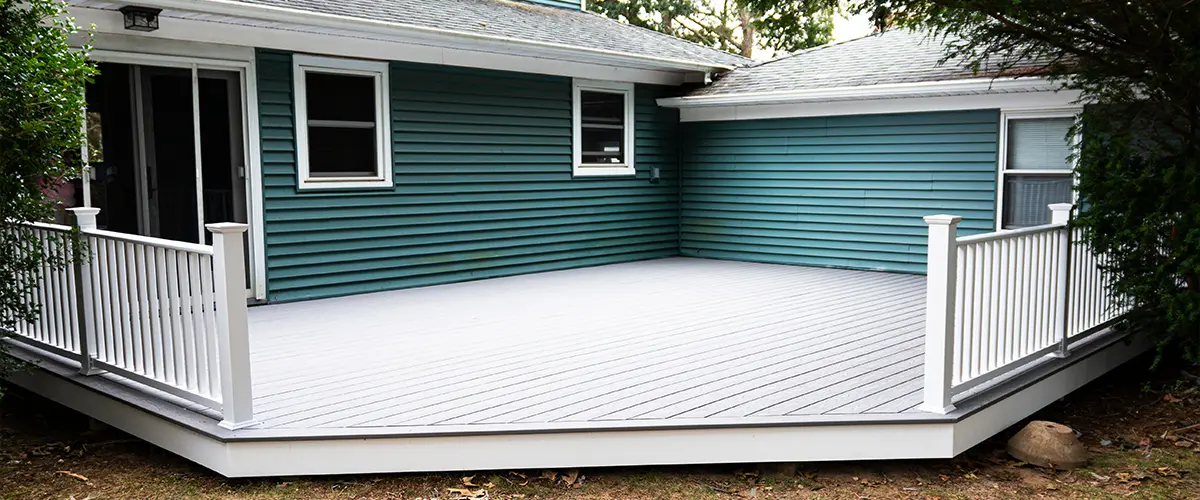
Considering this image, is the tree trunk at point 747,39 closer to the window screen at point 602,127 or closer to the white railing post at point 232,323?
the window screen at point 602,127

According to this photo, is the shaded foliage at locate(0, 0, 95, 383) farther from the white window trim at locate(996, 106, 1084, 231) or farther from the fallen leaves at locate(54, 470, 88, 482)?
the white window trim at locate(996, 106, 1084, 231)

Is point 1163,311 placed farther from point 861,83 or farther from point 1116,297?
point 861,83

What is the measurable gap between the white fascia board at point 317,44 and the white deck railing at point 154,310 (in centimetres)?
204

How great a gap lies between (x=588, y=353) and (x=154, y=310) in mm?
2233

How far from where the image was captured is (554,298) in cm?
728

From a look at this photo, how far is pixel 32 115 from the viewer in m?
3.86

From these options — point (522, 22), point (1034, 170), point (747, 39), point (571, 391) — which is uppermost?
point (747, 39)

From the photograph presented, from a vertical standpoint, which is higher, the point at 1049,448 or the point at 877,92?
the point at 877,92

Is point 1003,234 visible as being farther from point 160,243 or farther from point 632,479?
point 160,243

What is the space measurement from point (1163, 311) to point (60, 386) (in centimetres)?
579

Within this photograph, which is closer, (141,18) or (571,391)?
(571,391)

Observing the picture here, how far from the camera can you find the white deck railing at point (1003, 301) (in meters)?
3.90

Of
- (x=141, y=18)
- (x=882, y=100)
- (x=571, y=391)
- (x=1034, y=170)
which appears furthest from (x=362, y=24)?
(x=1034, y=170)

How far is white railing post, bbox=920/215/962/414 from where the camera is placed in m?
3.82
